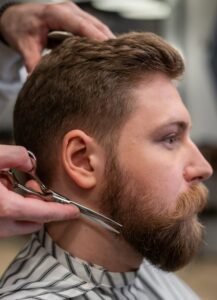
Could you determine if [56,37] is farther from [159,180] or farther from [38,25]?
[159,180]

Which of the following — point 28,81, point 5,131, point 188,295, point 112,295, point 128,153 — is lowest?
point 5,131

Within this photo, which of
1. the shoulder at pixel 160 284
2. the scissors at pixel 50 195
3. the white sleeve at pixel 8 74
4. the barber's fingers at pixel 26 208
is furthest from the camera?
the white sleeve at pixel 8 74

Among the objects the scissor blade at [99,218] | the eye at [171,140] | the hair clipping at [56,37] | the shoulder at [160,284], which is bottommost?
the shoulder at [160,284]

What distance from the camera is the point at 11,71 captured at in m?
1.52

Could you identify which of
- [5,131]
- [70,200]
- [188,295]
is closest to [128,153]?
[70,200]

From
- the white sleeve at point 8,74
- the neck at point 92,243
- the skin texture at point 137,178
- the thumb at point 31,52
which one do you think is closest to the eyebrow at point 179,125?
the skin texture at point 137,178

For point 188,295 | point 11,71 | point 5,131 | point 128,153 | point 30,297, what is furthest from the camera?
point 5,131

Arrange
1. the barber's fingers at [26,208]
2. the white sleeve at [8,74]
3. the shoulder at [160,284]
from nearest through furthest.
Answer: the barber's fingers at [26,208], the shoulder at [160,284], the white sleeve at [8,74]

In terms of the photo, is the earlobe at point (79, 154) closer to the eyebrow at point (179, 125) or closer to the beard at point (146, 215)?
the beard at point (146, 215)

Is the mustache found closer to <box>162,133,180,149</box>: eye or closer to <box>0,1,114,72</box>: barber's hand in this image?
<box>162,133,180,149</box>: eye

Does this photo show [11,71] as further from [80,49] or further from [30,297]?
[30,297]

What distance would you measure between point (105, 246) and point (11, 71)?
0.62 meters

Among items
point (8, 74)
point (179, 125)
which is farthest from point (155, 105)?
point (8, 74)

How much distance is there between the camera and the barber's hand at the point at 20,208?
948 millimetres
